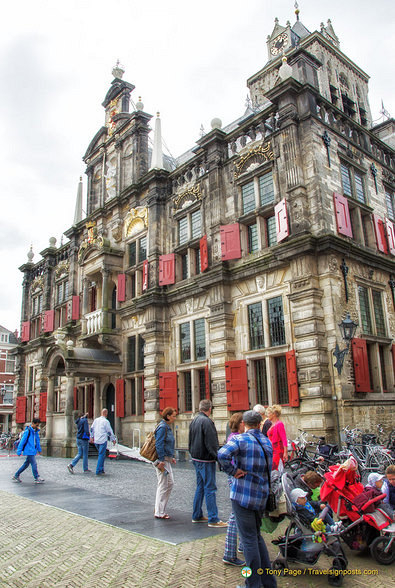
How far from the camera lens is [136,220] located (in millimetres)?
23859

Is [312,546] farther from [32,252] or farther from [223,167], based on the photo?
[32,252]

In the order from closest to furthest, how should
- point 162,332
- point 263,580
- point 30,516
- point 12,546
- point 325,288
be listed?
1. point 263,580
2. point 12,546
3. point 30,516
4. point 325,288
5. point 162,332

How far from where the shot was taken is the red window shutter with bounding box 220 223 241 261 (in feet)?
58.2

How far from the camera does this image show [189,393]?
64.4 feet

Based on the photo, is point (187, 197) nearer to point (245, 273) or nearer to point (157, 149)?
point (157, 149)

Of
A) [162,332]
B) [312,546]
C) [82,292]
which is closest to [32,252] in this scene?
[82,292]

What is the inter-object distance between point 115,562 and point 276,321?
459 inches

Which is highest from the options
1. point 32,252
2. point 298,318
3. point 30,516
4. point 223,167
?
point 32,252

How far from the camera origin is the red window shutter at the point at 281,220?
15533mm

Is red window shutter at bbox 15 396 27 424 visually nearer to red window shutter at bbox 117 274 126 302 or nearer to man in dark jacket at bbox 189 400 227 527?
red window shutter at bbox 117 274 126 302

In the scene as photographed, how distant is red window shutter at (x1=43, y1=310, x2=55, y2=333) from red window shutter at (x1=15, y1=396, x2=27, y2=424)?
20.1ft

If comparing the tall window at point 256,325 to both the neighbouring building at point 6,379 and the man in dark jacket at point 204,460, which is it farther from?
the neighbouring building at point 6,379

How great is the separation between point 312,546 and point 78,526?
377 centimetres

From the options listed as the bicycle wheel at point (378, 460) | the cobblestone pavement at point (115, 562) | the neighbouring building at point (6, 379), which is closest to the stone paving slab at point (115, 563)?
the cobblestone pavement at point (115, 562)
